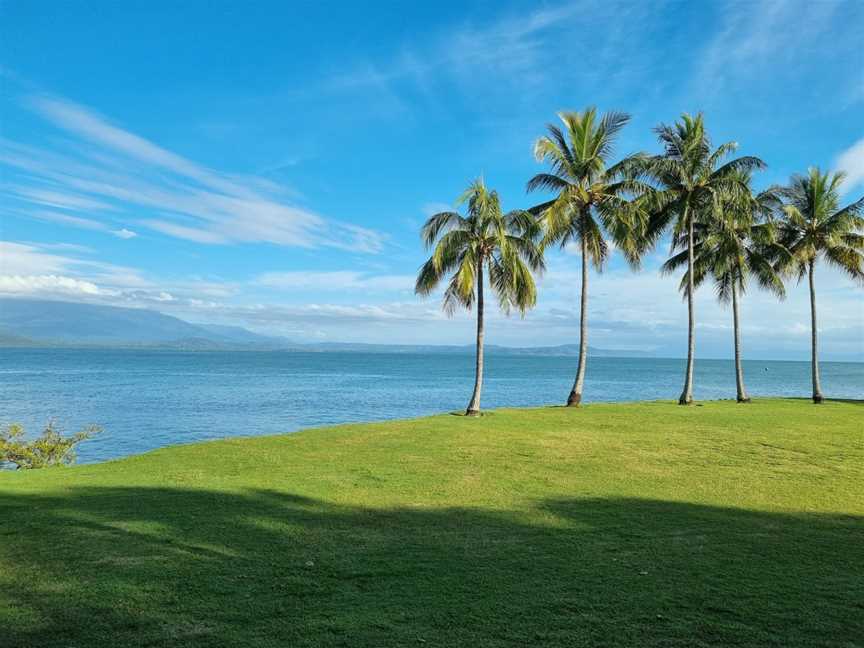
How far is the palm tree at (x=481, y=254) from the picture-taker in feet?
64.5

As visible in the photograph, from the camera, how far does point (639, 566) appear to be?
18.9 feet

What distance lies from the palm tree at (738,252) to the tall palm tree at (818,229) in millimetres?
1045

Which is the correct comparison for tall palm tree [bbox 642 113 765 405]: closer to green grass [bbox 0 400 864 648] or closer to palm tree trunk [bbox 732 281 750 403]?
palm tree trunk [bbox 732 281 750 403]

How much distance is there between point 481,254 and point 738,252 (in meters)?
12.9

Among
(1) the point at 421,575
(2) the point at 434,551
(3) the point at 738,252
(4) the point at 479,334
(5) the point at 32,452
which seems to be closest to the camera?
(1) the point at 421,575

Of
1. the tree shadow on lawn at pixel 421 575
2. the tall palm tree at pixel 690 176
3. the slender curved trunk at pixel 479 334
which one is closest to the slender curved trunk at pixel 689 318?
the tall palm tree at pixel 690 176

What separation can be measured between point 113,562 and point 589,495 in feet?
20.5

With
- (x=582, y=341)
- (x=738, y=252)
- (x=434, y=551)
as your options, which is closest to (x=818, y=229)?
(x=738, y=252)

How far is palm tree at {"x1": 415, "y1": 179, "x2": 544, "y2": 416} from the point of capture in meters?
19.7

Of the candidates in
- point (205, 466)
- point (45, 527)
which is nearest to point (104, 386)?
point (205, 466)

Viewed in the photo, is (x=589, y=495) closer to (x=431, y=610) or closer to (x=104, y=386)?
(x=431, y=610)

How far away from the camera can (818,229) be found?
28.2 meters

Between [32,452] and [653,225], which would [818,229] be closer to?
[653,225]

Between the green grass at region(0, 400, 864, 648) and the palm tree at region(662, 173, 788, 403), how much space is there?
16261 millimetres
